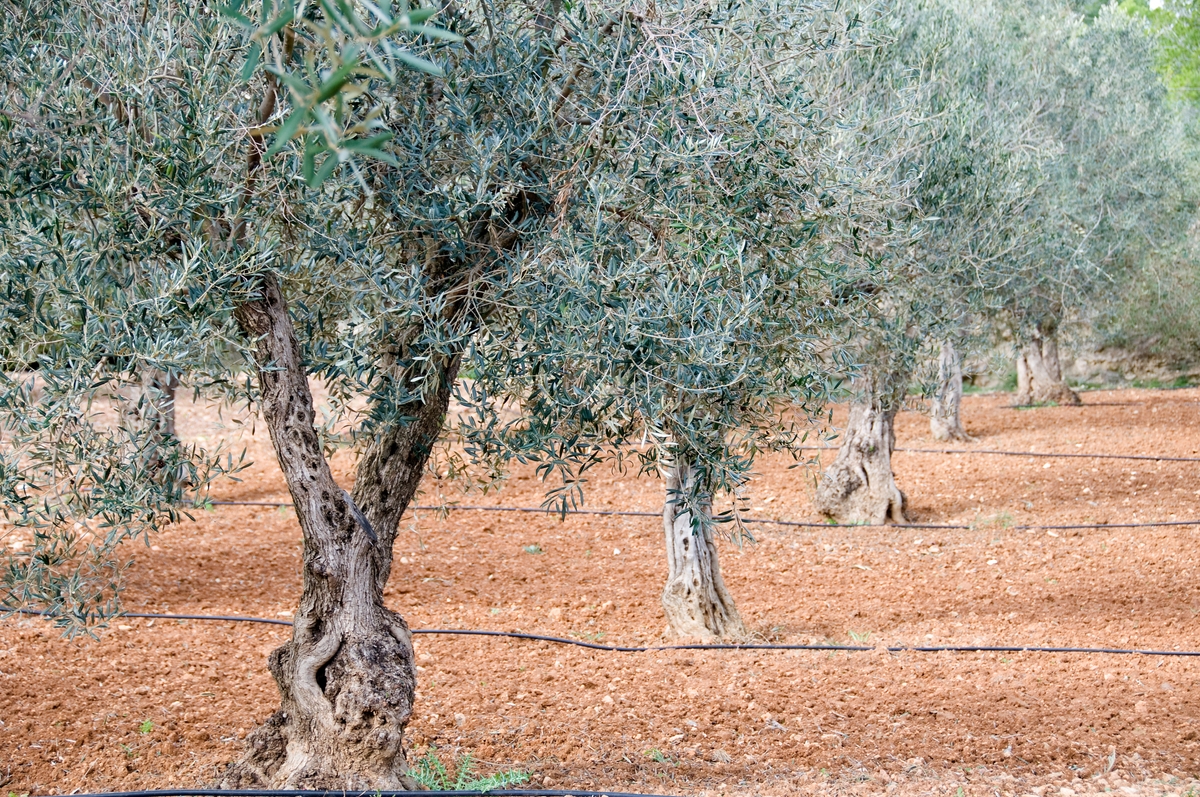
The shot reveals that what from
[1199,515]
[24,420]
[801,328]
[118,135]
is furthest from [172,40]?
[1199,515]

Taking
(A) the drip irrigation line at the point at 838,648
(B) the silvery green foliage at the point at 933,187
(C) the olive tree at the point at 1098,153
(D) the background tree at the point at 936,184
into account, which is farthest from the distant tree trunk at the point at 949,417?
(A) the drip irrigation line at the point at 838,648

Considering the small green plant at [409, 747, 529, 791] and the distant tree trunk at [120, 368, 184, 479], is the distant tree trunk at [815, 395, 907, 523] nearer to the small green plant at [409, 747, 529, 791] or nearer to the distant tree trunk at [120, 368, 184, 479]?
the small green plant at [409, 747, 529, 791]

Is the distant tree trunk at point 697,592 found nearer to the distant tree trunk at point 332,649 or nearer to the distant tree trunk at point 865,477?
the distant tree trunk at point 332,649

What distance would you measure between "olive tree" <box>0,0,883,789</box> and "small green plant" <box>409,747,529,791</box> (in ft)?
0.77

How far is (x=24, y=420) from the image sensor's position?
3076 mm

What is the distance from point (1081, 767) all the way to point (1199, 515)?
22.7ft

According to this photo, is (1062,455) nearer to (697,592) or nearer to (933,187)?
(933,187)

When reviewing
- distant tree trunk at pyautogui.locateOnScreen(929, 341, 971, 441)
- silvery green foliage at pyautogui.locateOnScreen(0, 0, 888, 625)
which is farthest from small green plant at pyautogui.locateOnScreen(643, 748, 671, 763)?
distant tree trunk at pyautogui.locateOnScreen(929, 341, 971, 441)

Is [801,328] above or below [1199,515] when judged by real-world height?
above

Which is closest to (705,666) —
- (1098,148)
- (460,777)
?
(460,777)

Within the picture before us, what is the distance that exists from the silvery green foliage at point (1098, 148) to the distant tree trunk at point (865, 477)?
2.48 metres

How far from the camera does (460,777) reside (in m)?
4.39

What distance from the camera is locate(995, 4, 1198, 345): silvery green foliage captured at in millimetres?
12055

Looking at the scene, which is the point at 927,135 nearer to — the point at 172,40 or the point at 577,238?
the point at 577,238
